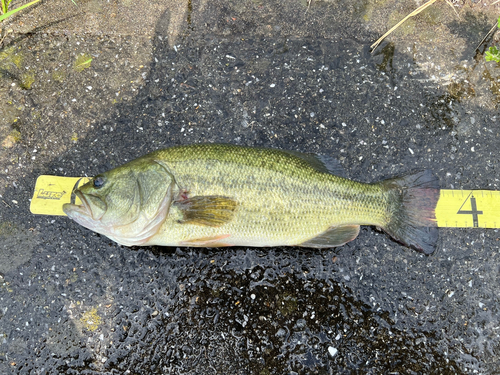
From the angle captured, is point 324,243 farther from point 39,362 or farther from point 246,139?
point 39,362

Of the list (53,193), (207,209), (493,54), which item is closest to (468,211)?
(493,54)

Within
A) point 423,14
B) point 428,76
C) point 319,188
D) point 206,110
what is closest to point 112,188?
point 206,110

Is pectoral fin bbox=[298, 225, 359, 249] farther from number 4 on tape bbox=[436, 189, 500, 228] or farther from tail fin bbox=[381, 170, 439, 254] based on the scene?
number 4 on tape bbox=[436, 189, 500, 228]

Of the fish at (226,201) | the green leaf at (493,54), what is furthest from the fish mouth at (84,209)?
the green leaf at (493,54)

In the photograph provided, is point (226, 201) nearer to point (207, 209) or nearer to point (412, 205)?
point (207, 209)

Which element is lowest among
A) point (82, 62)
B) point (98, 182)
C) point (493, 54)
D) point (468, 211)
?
point (468, 211)

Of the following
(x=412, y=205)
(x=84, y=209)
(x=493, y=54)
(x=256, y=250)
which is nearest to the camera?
(x=84, y=209)

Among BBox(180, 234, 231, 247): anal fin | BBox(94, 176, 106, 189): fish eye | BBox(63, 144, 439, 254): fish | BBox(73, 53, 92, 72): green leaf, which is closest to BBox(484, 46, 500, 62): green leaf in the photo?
BBox(63, 144, 439, 254): fish
